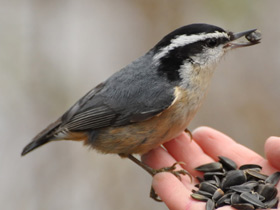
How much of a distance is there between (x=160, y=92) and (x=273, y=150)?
657 mm

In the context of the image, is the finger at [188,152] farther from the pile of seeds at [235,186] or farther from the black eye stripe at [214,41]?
the black eye stripe at [214,41]

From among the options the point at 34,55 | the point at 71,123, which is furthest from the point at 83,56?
the point at 71,123

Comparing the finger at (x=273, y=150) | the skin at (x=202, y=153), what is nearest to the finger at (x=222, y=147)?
the skin at (x=202, y=153)

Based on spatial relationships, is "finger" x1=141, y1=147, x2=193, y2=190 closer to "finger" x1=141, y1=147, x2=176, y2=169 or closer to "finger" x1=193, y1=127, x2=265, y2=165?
"finger" x1=141, y1=147, x2=176, y2=169

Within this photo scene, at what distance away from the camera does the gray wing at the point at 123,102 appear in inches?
97.6

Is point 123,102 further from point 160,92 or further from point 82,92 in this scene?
point 82,92

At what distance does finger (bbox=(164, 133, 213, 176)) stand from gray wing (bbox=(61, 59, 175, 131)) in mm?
336

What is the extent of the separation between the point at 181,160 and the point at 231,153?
0.29m

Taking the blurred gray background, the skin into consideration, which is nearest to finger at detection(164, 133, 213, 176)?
the skin

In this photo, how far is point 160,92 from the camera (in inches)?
97.9

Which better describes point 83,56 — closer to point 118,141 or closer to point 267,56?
point 267,56

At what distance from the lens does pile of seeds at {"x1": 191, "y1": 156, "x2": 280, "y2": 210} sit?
2162mm

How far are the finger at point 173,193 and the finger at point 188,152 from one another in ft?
1.21

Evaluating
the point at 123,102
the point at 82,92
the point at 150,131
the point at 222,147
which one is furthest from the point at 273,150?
the point at 82,92
